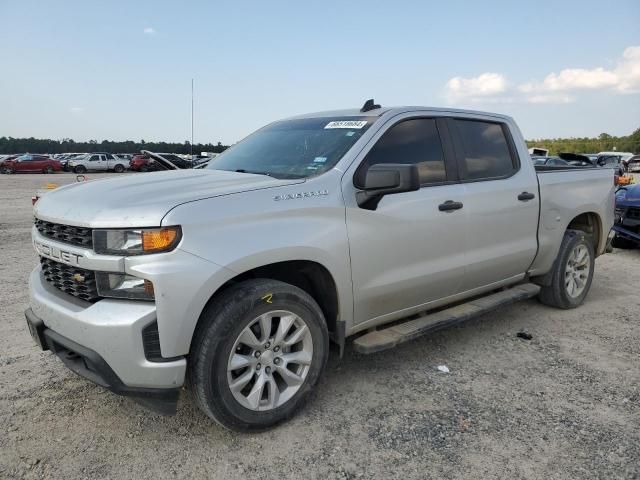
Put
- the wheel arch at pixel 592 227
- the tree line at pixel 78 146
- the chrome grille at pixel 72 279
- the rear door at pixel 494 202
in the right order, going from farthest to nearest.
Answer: the tree line at pixel 78 146 → the wheel arch at pixel 592 227 → the rear door at pixel 494 202 → the chrome grille at pixel 72 279

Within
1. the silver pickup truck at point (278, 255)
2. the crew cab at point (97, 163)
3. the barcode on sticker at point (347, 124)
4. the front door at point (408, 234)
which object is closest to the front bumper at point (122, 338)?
the silver pickup truck at point (278, 255)

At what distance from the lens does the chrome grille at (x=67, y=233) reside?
2.62 meters

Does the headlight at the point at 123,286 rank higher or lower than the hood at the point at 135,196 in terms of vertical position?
lower

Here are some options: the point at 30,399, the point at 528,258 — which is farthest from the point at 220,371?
the point at 528,258

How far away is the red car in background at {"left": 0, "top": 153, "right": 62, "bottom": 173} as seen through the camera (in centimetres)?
3575

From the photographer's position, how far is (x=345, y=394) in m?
3.43

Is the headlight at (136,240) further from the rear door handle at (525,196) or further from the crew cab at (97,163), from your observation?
the crew cab at (97,163)

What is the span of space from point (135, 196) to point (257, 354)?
1.08 metres

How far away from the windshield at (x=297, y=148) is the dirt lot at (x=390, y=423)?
1.51 metres

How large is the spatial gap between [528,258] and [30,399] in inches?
158

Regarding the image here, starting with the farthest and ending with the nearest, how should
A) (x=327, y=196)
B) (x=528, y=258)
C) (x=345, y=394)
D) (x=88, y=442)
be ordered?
(x=528, y=258)
(x=345, y=394)
(x=327, y=196)
(x=88, y=442)

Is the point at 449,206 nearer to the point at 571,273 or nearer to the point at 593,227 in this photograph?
the point at 571,273

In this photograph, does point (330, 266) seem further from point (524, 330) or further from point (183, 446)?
point (524, 330)

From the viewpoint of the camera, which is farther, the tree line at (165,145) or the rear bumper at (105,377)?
the tree line at (165,145)
